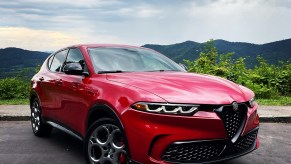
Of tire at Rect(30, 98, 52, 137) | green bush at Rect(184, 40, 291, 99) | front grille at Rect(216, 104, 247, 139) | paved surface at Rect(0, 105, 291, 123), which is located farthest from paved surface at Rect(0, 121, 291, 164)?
green bush at Rect(184, 40, 291, 99)

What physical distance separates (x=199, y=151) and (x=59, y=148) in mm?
2996

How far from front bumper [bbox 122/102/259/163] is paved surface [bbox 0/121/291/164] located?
1414 millimetres

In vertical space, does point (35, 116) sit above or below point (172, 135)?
below

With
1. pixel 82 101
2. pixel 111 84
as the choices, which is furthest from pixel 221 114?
pixel 82 101

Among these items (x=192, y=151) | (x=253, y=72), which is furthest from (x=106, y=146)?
(x=253, y=72)

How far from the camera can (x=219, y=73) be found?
13.0 m

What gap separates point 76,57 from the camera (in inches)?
222

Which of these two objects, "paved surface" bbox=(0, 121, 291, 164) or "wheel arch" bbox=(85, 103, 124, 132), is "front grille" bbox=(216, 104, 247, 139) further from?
"paved surface" bbox=(0, 121, 291, 164)

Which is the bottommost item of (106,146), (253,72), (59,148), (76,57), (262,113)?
(59,148)

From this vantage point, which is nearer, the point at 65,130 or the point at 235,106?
the point at 235,106

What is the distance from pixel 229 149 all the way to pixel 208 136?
0.34m

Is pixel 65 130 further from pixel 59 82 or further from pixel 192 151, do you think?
pixel 192 151

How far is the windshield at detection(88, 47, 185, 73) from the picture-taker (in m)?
5.08

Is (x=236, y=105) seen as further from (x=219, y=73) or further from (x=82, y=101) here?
(x=219, y=73)
